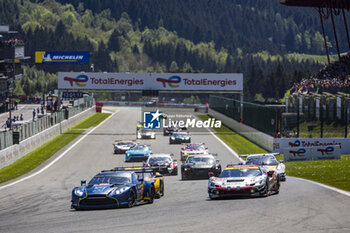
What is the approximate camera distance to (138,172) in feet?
71.1

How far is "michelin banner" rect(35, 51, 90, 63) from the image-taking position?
5483 inches

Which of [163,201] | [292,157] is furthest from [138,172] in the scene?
[292,157]

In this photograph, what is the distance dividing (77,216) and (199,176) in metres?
14.5

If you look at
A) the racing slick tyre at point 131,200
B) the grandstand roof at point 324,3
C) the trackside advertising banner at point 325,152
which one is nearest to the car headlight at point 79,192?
the racing slick tyre at point 131,200

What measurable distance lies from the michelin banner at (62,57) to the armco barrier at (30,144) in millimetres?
61373

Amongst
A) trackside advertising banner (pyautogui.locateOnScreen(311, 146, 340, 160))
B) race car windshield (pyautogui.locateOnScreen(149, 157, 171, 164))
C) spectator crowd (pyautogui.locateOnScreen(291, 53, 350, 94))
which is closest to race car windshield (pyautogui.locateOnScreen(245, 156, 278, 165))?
race car windshield (pyautogui.locateOnScreen(149, 157, 171, 164))

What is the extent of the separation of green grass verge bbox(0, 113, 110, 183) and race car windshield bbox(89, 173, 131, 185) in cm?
1559

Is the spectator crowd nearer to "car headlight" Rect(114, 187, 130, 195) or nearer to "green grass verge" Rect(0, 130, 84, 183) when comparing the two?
"green grass verge" Rect(0, 130, 84, 183)

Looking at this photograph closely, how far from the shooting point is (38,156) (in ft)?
160

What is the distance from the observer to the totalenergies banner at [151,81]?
75500mm

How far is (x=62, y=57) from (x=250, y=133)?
86.9m

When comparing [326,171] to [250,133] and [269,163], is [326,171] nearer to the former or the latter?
[269,163]

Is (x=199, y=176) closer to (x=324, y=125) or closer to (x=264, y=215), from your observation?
(x=264, y=215)

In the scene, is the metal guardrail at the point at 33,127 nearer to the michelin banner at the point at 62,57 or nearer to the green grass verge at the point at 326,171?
the green grass verge at the point at 326,171
